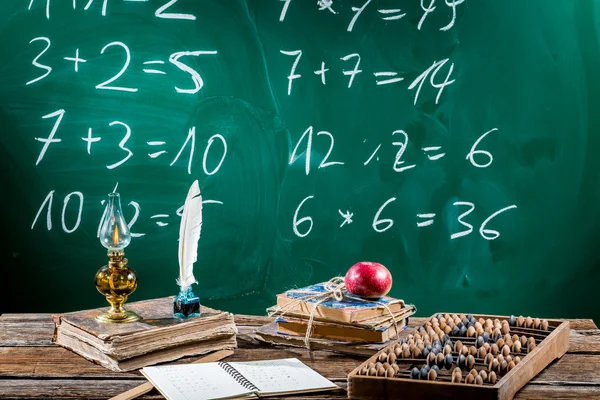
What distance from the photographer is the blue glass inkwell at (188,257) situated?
1.76 m

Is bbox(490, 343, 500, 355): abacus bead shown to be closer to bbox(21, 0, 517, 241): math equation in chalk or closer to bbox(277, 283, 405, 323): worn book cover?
bbox(277, 283, 405, 323): worn book cover

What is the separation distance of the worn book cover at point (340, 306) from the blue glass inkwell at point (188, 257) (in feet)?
0.77

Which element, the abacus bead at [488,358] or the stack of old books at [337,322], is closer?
the abacus bead at [488,358]

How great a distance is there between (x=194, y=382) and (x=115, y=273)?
16.0 inches

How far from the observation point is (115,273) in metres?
1.77

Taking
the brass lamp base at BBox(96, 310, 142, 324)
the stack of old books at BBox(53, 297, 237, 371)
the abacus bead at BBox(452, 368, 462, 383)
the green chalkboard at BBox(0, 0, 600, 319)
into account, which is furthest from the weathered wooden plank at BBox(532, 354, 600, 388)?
the green chalkboard at BBox(0, 0, 600, 319)

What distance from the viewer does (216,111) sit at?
118 inches

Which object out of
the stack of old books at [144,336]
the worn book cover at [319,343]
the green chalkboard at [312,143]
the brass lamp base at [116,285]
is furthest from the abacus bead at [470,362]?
the green chalkboard at [312,143]

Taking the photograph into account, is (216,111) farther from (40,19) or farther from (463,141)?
(463,141)

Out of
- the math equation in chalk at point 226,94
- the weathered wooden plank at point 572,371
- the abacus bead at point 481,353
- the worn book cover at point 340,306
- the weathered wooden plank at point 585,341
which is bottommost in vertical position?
the weathered wooden plank at point 572,371

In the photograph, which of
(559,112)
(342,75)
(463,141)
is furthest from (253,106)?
(559,112)

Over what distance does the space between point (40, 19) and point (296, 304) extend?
1.75 meters

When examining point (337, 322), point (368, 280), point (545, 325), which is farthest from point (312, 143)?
point (545, 325)

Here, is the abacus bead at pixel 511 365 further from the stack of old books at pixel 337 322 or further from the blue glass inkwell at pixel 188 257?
the blue glass inkwell at pixel 188 257
